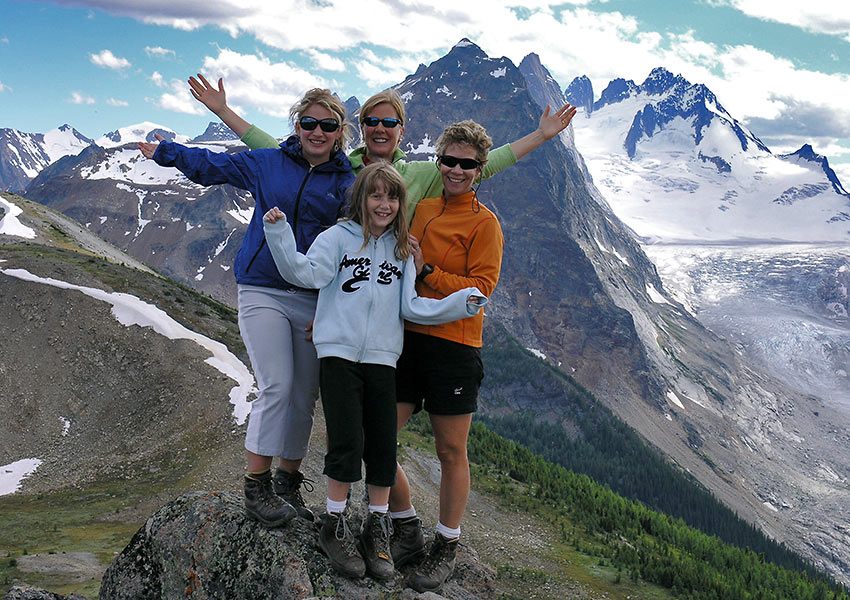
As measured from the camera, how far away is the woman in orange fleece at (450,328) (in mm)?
7527

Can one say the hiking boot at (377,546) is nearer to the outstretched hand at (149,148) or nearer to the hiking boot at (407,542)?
the hiking boot at (407,542)

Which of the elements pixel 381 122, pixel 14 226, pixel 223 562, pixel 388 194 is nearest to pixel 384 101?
pixel 381 122

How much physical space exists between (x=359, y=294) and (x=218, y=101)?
4329 millimetres

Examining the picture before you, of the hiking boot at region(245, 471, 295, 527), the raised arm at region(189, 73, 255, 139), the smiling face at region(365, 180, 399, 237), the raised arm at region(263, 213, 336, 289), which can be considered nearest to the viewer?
the raised arm at region(263, 213, 336, 289)

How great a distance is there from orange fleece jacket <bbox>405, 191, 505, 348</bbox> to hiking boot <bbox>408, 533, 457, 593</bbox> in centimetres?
286

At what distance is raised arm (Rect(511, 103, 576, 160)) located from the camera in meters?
9.30

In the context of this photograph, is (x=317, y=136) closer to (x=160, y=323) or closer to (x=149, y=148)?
(x=149, y=148)

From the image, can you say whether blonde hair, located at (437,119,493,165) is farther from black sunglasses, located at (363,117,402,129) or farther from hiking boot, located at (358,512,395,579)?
hiking boot, located at (358,512,395,579)

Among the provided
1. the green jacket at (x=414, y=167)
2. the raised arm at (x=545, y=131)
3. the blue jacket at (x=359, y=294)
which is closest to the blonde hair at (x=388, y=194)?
the blue jacket at (x=359, y=294)

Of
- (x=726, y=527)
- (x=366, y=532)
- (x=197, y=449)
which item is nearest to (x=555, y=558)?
(x=197, y=449)

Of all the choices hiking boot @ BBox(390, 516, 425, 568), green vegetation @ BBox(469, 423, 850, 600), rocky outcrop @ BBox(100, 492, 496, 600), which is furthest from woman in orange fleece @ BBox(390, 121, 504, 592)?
green vegetation @ BBox(469, 423, 850, 600)

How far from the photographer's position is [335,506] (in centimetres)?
736

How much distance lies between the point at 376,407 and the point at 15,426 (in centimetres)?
3513

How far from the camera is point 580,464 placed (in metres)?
157
